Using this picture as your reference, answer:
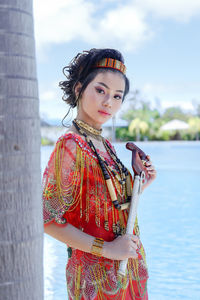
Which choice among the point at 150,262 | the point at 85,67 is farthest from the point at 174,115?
the point at 85,67

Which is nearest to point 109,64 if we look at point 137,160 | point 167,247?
point 137,160

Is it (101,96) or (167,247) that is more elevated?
(101,96)

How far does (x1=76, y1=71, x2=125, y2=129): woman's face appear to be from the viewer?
1508 mm

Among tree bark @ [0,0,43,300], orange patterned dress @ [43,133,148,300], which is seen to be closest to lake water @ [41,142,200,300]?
orange patterned dress @ [43,133,148,300]

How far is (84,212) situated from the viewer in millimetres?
1382

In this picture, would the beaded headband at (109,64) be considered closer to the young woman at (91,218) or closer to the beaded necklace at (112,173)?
the young woman at (91,218)

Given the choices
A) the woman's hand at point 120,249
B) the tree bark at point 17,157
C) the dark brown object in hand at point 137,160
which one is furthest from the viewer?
the dark brown object in hand at point 137,160

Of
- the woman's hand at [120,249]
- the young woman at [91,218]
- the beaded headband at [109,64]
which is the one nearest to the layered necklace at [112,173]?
the young woman at [91,218]

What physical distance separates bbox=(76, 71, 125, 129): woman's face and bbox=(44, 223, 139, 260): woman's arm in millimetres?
403

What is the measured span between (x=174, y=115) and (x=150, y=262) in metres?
45.8

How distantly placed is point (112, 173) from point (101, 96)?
273 mm

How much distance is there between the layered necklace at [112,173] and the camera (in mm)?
1394

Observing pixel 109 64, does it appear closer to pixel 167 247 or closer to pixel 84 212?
pixel 84 212

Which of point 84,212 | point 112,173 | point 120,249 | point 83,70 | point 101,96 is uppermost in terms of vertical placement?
point 83,70
